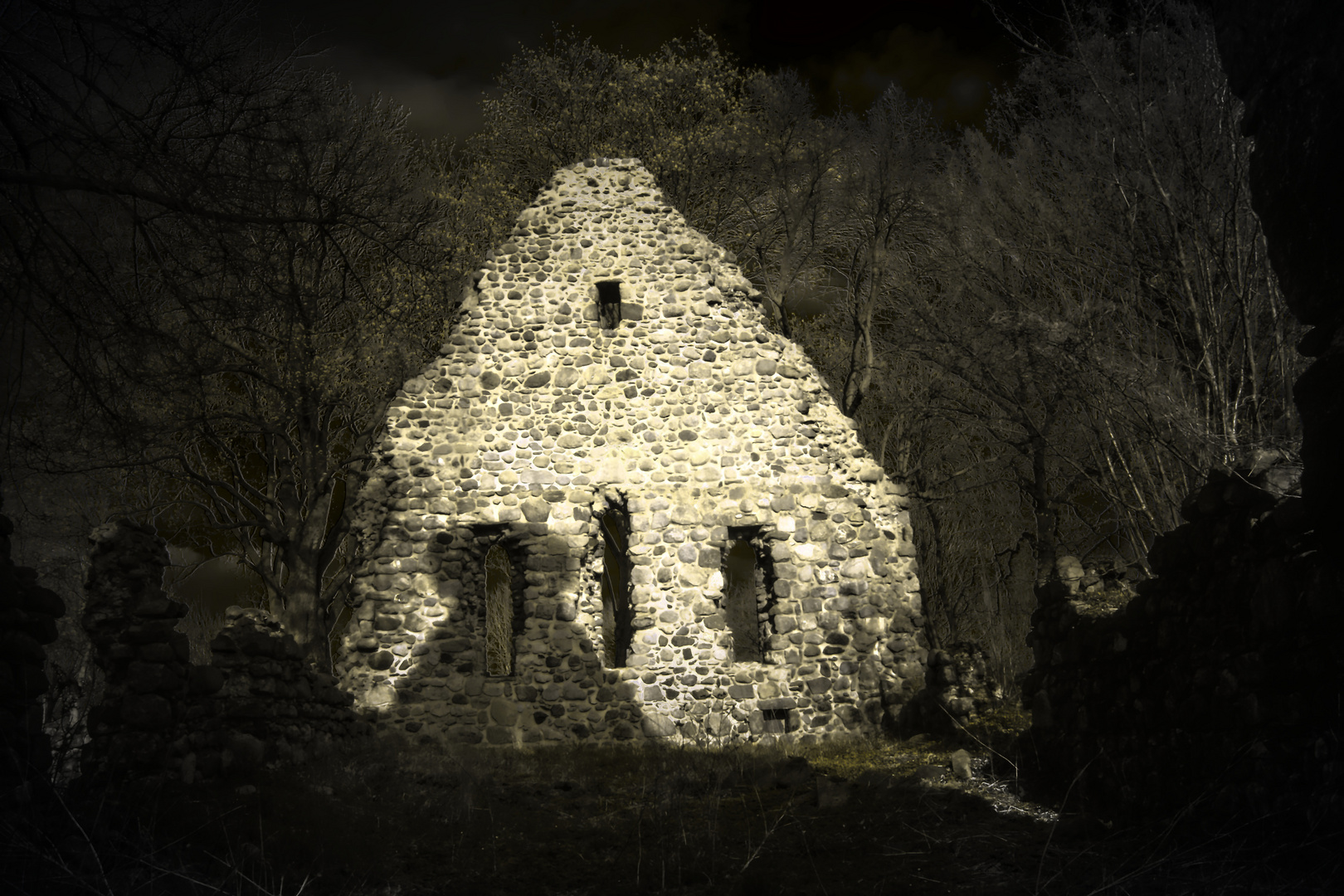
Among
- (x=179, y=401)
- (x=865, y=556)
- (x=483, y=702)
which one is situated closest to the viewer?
(x=483, y=702)

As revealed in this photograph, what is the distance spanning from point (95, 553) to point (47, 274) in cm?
317

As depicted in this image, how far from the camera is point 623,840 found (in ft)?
19.9

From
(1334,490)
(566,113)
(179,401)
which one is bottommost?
(1334,490)

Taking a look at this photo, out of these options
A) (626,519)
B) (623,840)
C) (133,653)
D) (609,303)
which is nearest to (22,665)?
(133,653)

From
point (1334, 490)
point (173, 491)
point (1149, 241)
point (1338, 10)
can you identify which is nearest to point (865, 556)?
point (1149, 241)

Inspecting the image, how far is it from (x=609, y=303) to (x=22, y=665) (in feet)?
28.9

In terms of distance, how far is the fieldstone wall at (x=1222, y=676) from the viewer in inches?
168

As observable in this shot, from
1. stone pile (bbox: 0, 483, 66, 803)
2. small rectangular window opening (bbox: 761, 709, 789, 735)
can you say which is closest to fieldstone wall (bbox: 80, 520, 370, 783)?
stone pile (bbox: 0, 483, 66, 803)

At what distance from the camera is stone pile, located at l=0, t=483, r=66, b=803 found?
457 centimetres

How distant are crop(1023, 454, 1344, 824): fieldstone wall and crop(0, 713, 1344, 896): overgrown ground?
288 mm

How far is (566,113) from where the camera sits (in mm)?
18984

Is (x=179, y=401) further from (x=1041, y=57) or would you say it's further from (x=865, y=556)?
(x=1041, y=57)

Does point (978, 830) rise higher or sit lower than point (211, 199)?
lower

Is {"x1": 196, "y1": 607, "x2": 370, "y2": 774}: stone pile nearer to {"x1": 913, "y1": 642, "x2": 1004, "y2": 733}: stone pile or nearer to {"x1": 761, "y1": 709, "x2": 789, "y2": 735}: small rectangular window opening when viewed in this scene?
{"x1": 761, "y1": 709, "x2": 789, "y2": 735}: small rectangular window opening
